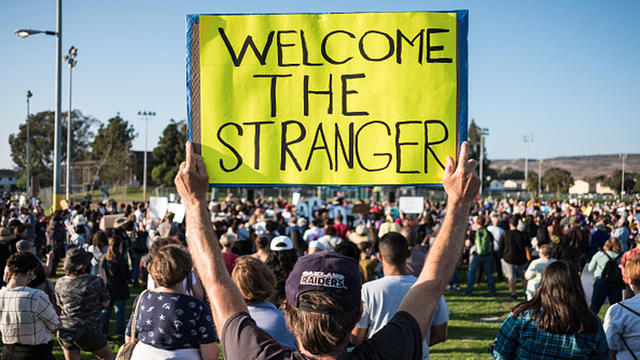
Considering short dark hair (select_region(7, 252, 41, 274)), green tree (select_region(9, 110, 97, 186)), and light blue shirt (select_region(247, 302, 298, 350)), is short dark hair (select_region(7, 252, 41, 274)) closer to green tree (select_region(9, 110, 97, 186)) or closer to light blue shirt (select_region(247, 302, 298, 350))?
light blue shirt (select_region(247, 302, 298, 350))

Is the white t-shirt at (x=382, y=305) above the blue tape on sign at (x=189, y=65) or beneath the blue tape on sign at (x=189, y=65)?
beneath

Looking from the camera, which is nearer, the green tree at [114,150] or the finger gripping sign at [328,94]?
the finger gripping sign at [328,94]

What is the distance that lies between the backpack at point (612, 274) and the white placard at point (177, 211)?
8419 mm

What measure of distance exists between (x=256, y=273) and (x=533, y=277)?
600cm

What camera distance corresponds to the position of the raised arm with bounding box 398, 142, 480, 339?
1.73 meters

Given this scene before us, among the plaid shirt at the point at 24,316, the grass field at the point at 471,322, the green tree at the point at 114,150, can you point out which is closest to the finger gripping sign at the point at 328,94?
the plaid shirt at the point at 24,316

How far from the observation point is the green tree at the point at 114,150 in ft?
232

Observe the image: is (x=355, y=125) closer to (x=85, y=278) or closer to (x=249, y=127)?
(x=249, y=127)

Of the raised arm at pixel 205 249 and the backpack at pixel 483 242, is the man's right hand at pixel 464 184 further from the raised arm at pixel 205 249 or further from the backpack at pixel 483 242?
the backpack at pixel 483 242

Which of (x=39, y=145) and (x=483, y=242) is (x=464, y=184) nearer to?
(x=483, y=242)

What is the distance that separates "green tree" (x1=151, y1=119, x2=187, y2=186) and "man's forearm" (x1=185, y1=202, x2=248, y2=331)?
2479 inches

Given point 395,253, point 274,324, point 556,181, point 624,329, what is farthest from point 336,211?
point 556,181

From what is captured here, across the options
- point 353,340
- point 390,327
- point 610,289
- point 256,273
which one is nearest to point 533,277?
point 610,289

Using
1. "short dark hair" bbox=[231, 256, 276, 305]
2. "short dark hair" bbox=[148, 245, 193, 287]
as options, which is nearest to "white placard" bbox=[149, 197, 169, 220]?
"short dark hair" bbox=[148, 245, 193, 287]
